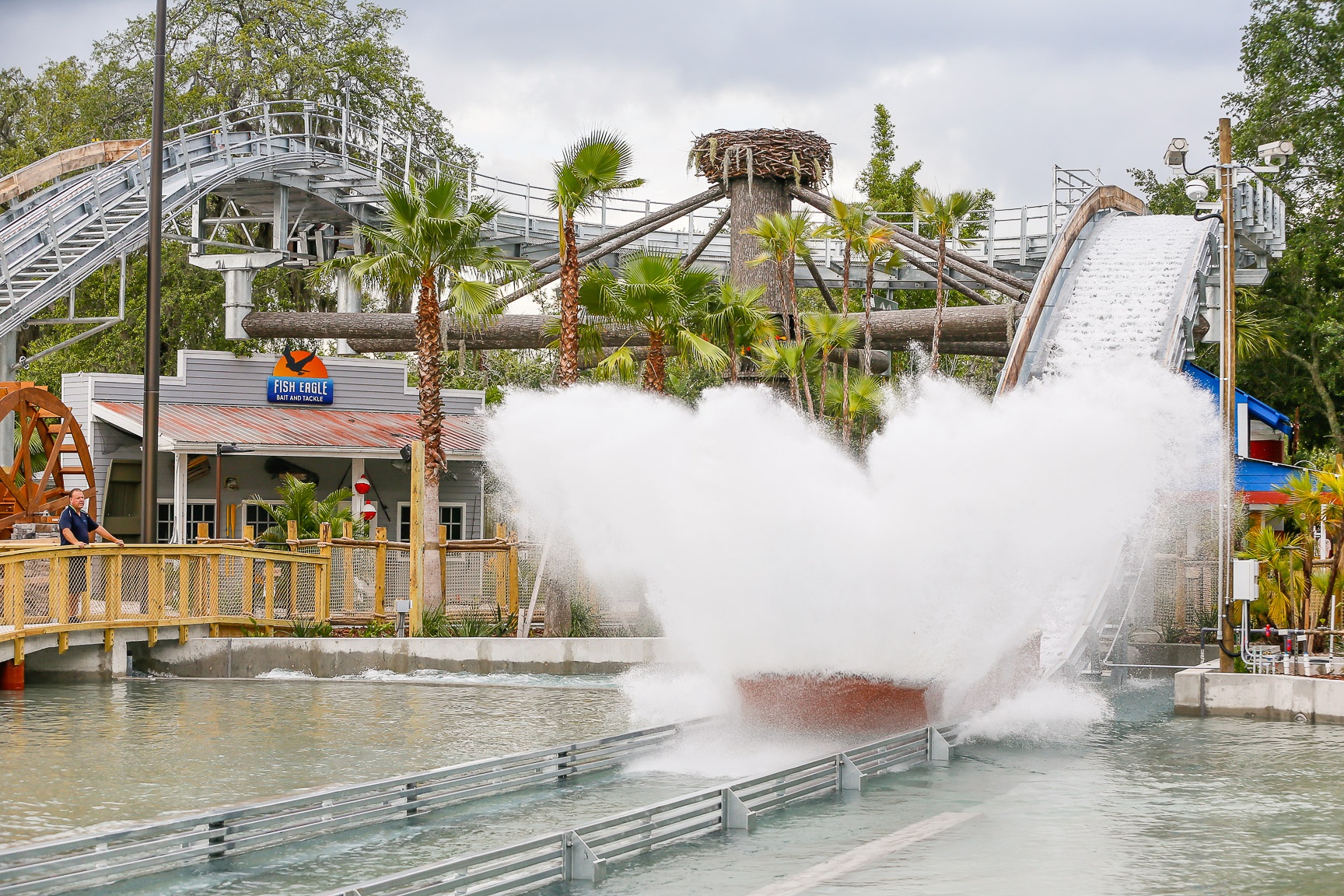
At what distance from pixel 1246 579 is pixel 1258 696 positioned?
1475 millimetres

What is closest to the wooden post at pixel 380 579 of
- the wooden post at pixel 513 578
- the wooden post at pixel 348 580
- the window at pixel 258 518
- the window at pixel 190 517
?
the wooden post at pixel 348 580

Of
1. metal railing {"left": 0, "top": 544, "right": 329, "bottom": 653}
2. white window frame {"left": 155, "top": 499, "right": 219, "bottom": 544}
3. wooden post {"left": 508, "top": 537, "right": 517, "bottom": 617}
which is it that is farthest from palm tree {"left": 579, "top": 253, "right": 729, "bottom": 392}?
white window frame {"left": 155, "top": 499, "right": 219, "bottom": 544}

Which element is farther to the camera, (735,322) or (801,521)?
(735,322)

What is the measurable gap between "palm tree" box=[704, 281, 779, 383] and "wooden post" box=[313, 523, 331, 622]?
7336mm

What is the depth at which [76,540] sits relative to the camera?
19719 millimetres

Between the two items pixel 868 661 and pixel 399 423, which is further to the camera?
pixel 399 423

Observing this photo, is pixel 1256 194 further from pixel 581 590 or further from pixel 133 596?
pixel 133 596

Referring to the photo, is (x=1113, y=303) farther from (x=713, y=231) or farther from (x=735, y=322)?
(x=713, y=231)

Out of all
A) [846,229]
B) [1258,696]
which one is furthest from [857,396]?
[1258,696]

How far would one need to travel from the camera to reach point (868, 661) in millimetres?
13766

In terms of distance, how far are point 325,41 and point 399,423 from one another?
15.1 m

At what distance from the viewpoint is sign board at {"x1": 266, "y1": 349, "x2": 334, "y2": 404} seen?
32.8 m

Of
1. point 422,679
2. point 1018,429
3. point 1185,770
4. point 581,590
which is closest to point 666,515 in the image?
point 1018,429

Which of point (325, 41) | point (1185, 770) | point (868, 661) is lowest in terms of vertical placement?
point (1185, 770)
